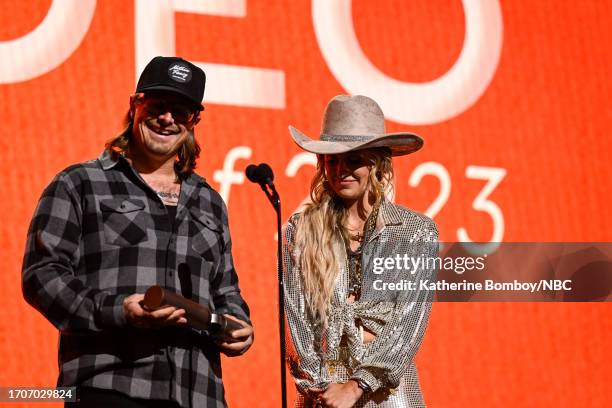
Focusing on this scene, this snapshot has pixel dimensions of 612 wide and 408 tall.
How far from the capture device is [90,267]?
216cm

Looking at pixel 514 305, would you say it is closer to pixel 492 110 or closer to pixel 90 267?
pixel 492 110

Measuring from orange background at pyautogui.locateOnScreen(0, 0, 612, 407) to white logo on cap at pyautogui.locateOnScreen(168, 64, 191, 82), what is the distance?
1.11 m

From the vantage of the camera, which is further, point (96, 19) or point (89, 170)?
point (96, 19)

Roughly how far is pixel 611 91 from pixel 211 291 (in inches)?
101

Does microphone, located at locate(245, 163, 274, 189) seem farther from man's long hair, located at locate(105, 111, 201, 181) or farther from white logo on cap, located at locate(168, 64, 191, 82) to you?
white logo on cap, located at locate(168, 64, 191, 82)

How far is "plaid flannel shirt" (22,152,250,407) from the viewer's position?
2.08 m

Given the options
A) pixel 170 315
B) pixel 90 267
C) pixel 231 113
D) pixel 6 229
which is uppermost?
pixel 231 113

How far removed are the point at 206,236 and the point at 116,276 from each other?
0.28m

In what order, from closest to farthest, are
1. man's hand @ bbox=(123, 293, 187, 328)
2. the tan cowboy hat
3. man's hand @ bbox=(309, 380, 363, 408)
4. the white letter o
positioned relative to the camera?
man's hand @ bbox=(123, 293, 187, 328)
man's hand @ bbox=(309, 380, 363, 408)
the tan cowboy hat
the white letter o

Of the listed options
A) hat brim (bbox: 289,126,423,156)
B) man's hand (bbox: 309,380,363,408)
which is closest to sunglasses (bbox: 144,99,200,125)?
hat brim (bbox: 289,126,423,156)

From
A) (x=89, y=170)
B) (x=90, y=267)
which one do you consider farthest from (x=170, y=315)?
(x=89, y=170)

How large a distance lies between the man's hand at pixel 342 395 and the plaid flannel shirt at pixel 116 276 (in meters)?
0.27

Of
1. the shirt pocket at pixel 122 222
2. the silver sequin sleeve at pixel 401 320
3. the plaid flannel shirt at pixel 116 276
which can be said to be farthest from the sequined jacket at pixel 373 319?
the shirt pocket at pixel 122 222

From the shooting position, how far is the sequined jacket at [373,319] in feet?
7.98
